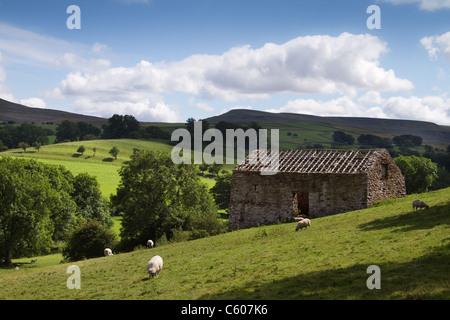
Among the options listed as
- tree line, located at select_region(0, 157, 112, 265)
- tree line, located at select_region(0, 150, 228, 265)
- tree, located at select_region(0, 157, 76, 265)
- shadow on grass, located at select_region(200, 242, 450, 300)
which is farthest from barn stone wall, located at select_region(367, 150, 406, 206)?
tree, located at select_region(0, 157, 76, 265)

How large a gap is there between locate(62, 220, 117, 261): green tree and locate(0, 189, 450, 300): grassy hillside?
18004 mm

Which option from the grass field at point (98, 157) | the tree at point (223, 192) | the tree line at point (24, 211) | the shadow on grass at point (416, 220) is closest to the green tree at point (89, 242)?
the tree line at point (24, 211)

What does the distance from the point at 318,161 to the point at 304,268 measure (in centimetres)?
2162

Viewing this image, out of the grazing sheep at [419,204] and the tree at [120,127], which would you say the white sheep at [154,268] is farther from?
the tree at [120,127]

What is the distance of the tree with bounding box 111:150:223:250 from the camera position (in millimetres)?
43844

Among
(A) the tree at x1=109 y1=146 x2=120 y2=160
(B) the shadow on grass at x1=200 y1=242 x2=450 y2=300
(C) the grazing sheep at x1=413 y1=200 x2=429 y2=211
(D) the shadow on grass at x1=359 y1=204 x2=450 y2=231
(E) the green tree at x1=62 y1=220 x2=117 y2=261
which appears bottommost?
(E) the green tree at x1=62 y1=220 x2=117 y2=261

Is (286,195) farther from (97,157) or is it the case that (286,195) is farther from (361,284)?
(97,157)

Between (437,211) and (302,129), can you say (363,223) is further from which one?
(302,129)

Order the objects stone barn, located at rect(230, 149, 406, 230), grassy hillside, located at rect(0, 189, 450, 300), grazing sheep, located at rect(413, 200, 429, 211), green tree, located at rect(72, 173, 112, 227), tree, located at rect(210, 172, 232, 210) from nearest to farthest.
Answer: grassy hillside, located at rect(0, 189, 450, 300)
grazing sheep, located at rect(413, 200, 429, 211)
stone barn, located at rect(230, 149, 406, 230)
green tree, located at rect(72, 173, 112, 227)
tree, located at rect(210, 172, 232, 210)

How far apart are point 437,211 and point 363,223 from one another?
3843 millimetres

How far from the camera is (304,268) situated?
15523 millimetres

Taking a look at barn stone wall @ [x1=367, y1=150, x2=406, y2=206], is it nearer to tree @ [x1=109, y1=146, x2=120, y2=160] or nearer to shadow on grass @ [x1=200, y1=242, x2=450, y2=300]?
shadow on grass @ [x1=200, y1=242, x2=450, y2=300]

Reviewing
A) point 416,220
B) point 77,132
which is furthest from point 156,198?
point 77,132

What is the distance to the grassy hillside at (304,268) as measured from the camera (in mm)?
12539
